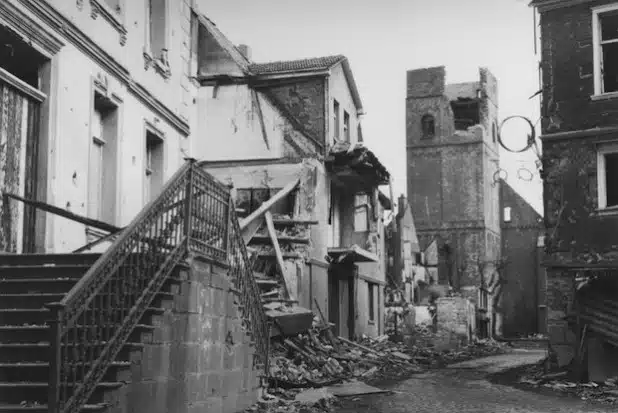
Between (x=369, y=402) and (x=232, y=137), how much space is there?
550 inches

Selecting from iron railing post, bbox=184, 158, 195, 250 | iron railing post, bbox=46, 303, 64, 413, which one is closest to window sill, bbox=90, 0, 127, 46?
iron railing post, bbox=184, 158, 195, 250

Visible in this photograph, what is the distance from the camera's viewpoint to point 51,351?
24.4ft

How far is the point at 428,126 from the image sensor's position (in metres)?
60.8

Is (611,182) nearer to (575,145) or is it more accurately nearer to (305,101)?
(575,145)

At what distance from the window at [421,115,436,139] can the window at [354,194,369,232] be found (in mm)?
30191

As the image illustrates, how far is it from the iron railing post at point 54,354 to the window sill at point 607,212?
53.5 feet

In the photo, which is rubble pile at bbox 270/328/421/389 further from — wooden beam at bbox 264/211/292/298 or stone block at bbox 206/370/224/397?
stone block at bbox 206/370/224/397

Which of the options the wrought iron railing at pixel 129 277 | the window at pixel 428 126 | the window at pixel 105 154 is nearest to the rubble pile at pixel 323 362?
the wrought iron railing at pixel 129 277

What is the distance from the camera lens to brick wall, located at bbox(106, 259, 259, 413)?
9.28 meters

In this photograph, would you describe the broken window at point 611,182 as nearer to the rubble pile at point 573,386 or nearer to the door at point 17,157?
the rubble pile at point 573,386

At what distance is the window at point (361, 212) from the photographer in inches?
1221

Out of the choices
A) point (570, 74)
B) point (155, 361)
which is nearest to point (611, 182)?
point (570, 74)

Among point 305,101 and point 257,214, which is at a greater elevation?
point 305,101

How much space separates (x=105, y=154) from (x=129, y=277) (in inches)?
220
